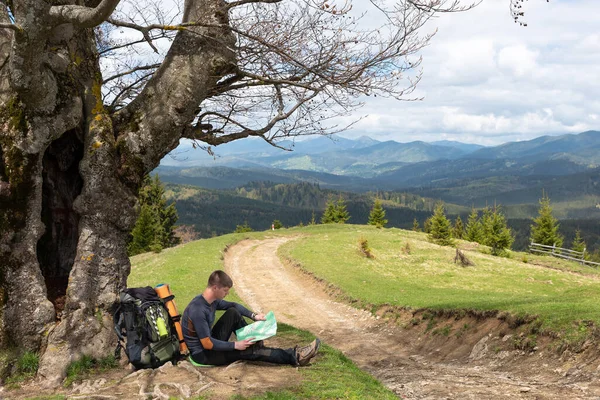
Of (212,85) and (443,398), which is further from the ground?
(212,85)

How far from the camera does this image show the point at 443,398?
314 inches

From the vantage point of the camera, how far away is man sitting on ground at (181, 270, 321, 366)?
7527 millimetres

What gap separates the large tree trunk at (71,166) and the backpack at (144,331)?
670 millimetres

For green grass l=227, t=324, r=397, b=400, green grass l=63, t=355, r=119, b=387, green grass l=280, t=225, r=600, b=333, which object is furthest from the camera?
green grass l=280, t=225, r=600, b=333

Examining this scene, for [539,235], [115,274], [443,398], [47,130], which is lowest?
[539,235]

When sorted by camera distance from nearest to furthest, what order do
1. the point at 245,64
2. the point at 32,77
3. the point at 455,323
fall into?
1. the point at 32,77
2. the point at 245,64
3. the point at 455,323

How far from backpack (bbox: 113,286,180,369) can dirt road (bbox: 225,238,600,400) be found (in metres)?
4.71

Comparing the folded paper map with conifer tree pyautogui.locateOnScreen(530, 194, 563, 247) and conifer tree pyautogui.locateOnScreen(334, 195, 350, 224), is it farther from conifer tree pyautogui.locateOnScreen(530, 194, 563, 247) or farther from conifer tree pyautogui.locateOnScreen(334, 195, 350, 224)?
conifer tree pyautogui.locateOnScreen(334, 195, 350, 224)

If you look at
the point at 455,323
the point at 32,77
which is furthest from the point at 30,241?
the point at 455,323

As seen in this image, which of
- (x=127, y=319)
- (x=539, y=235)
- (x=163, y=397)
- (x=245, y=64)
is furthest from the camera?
(x=539, y=235)

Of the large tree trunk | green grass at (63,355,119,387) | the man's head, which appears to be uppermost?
the large tree trunk

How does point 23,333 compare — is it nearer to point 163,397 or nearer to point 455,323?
point 163,397

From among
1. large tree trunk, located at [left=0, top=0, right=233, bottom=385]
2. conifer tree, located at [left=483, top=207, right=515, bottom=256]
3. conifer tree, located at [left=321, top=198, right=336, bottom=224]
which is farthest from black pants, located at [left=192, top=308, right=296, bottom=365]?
conifer tree, located at [left=321, top=198, right=336, bottom=224]

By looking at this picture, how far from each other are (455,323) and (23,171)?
12741 millimetres
